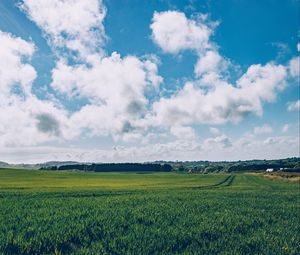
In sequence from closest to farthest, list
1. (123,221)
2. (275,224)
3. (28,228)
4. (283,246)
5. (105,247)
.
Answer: (105,247) < (283,246) < (28,228) < (123,221) < (275,224)

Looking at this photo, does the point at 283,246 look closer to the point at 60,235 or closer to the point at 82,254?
the point at 82,254

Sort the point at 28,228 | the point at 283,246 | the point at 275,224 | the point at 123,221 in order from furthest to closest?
the point at 275,224
the point at 123,221
the point at 28,228
the point at 283,246

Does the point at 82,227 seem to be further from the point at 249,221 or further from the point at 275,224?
the point at 275,224

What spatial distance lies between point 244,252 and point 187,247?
2176 mm

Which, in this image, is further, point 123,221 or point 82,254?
point 123,221

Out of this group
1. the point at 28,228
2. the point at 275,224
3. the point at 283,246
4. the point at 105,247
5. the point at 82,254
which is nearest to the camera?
the point at 82,254

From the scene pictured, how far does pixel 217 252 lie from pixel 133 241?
3299mm

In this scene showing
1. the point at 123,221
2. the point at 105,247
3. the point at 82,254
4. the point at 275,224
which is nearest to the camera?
the point at 82,254

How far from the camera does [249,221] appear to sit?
16984 millimetres

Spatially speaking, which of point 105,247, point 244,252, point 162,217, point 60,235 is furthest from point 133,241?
point 162,217

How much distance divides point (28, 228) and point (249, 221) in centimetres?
1163

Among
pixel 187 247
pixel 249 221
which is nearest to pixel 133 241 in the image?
pixel 187 247

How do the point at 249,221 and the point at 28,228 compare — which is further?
the point at 249,221

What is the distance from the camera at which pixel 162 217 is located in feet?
56.6
